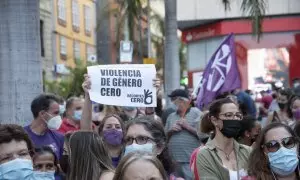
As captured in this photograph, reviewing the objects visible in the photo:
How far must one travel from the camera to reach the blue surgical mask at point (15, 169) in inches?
181

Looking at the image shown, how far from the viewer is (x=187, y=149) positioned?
9094 mm

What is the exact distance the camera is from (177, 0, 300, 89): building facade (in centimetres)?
2734

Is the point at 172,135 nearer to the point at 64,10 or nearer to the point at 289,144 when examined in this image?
the point at 289,144

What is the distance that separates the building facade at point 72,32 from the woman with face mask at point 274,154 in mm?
30542

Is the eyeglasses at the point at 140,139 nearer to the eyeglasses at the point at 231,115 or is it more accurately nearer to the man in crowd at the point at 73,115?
the eyeglasses at the point at 231,115

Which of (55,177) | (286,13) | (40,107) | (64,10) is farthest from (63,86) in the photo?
(55,177)

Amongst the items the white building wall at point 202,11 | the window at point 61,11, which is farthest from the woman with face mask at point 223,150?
the window at point 61,11

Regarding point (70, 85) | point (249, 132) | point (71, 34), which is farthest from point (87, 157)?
point (71, 34)

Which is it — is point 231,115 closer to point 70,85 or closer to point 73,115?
point 73,115

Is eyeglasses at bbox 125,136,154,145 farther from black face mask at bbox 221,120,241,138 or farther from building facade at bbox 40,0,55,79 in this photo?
building facade at bbox 40,0,55,79

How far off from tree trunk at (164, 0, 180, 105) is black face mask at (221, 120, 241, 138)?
34.9 feet

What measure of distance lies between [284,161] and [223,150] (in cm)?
76

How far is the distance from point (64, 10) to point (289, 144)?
3582cm

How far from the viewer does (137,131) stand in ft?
17.5
